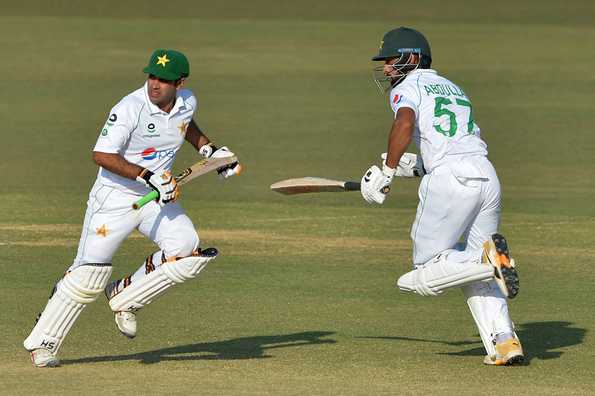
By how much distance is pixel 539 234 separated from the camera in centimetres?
1248

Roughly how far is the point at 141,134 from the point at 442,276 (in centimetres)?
175

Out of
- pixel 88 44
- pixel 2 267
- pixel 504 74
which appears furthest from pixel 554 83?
pixel 2 267

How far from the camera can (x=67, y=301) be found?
7.56 m

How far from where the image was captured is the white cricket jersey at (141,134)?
7570 mm

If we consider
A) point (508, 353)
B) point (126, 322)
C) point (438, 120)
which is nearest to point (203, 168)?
point (126, 322)

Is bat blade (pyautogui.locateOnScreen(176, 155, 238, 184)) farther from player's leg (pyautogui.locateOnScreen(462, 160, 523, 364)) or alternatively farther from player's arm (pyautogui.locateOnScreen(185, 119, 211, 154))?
player's leg (pyautogui.locateOnScreen(462, 160, 523, 364))

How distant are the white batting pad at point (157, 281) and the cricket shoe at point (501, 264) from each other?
143 cm

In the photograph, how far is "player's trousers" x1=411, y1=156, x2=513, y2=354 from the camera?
7676 mm

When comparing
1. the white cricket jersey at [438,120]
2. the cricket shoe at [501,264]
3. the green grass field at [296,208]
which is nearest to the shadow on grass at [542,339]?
the green grass field at [296,208]

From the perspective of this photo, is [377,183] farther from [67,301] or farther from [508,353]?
[67,301]

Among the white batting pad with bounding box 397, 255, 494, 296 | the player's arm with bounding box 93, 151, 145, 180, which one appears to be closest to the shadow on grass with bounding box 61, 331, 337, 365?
the white batting pad with bounding box 397, 255, 494, 296

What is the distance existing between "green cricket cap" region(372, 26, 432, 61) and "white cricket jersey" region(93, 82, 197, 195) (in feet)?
3.67

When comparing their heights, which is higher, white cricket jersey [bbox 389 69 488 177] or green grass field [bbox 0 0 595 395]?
white cricket jersey [bbox 389 69 488 177]

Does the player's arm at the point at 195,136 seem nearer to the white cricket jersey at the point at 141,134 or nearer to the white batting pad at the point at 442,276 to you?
the white cricket jersey at the point at 141,134
